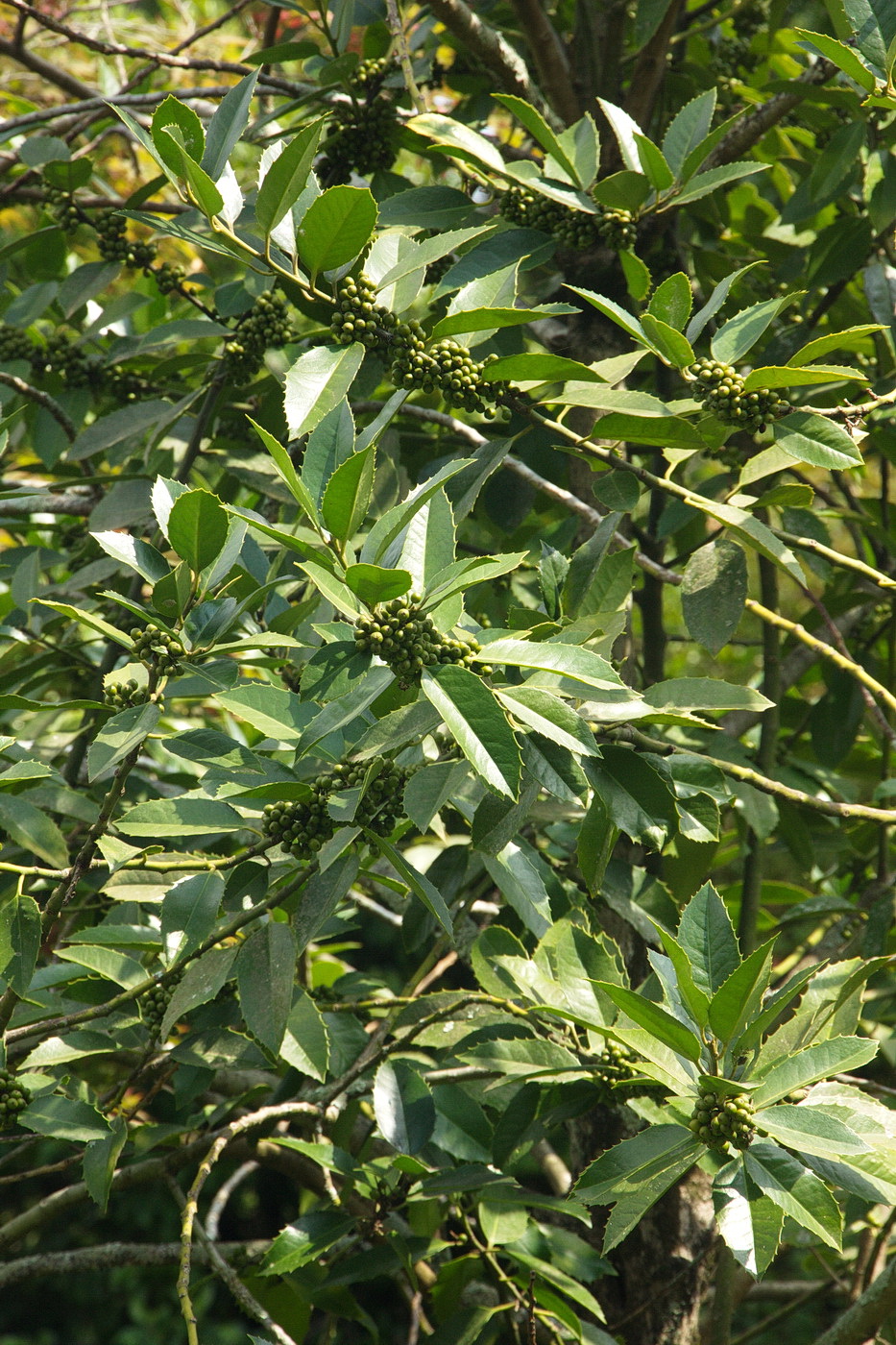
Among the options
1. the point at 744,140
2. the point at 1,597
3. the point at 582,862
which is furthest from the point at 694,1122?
the point at 1,597

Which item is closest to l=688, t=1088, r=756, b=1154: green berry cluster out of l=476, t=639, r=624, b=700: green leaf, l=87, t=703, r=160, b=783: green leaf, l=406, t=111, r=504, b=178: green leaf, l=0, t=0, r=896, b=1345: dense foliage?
l=0, t=0, r=896, b=1345: dense foliage

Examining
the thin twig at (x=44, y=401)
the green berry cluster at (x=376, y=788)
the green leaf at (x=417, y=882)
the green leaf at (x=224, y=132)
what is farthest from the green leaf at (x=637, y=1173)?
the thin twig at (x=44, y=401)

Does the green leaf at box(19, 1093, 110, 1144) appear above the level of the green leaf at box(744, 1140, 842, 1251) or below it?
below

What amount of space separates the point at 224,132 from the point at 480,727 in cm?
68

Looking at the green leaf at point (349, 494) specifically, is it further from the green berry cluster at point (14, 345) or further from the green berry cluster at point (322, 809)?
the green berry cluster at point (14, 345)

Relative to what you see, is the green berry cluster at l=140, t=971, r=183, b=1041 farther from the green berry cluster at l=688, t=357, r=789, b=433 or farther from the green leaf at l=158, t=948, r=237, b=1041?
the green berry cluster at l=688, t=357, r=789, b=433

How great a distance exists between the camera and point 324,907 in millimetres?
1028

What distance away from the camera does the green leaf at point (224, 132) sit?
110 centimetres

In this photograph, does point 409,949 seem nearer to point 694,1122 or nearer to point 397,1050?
point 397,1050

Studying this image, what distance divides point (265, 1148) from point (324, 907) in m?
0.77

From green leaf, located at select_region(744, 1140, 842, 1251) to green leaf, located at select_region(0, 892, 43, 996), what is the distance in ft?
2.18

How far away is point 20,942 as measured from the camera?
3.51ft

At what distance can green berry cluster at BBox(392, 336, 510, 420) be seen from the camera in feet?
→ 3.66

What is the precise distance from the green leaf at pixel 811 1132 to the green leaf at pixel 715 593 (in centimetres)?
54
